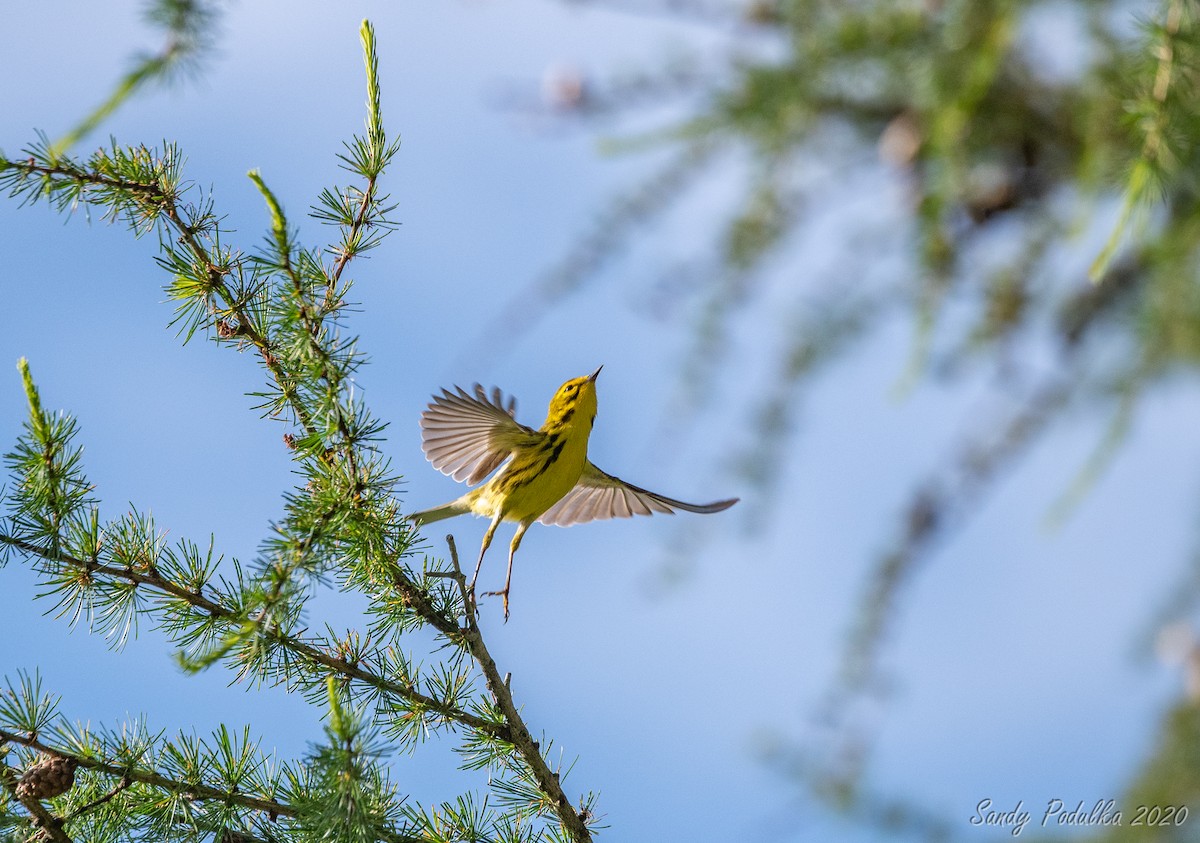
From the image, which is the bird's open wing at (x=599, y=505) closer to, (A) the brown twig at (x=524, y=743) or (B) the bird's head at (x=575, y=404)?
(B) the bird's head at (x=575, y=404)

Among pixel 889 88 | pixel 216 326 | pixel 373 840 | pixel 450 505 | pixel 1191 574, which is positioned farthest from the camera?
pixel 450 505

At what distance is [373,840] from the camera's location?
3.77ft

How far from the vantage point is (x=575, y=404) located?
91.4 inches

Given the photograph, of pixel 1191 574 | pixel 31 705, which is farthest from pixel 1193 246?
pixel 31 705

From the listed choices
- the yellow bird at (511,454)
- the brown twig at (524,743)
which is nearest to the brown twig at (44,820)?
the brown twig at (524,743)

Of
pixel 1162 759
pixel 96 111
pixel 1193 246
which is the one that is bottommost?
pixel 96 111

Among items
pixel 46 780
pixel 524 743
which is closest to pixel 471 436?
pixel 524 743

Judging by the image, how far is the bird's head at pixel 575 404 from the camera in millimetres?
2307

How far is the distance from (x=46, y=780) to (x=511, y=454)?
48.5 inches

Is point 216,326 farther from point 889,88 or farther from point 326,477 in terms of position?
point 889,88

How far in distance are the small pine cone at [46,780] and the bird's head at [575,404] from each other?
4.19ft

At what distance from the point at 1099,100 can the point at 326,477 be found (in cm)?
120

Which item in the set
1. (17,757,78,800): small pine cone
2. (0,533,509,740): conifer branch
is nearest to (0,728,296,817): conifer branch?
(17,757,78,800): small pine cone

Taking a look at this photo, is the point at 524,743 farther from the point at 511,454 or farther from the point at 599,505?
the point at 599,505
